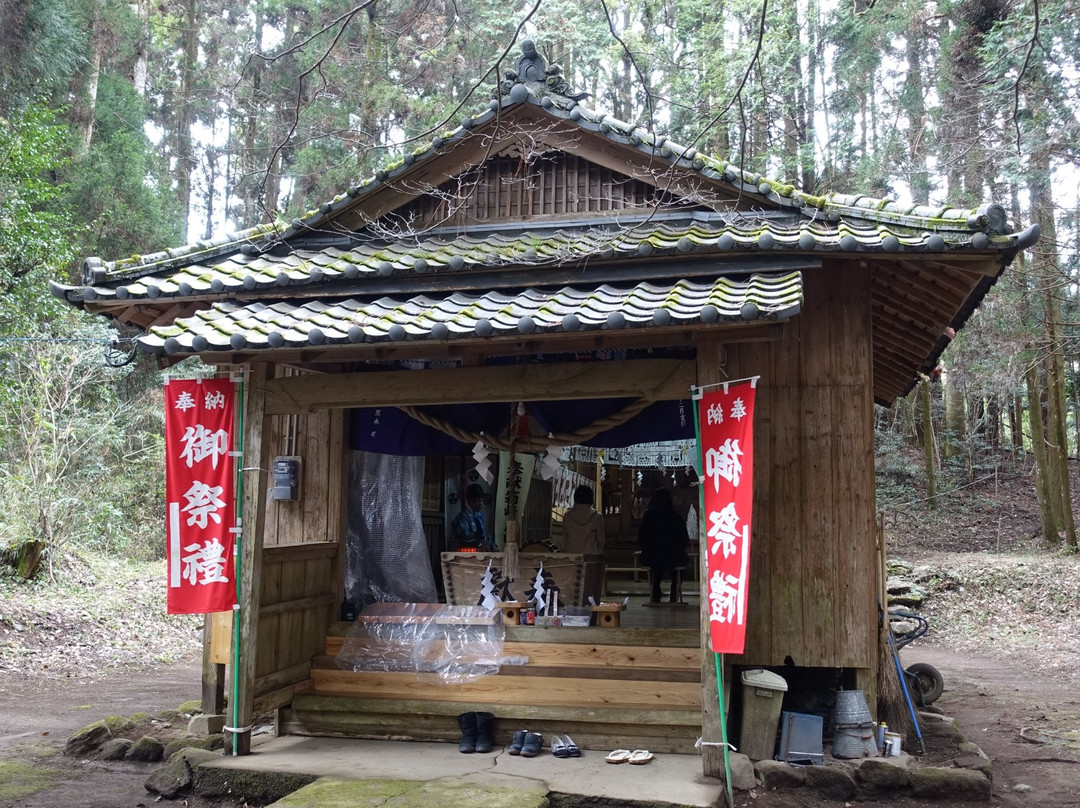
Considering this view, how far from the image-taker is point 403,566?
34.3ft

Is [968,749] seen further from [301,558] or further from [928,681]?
[301,558]

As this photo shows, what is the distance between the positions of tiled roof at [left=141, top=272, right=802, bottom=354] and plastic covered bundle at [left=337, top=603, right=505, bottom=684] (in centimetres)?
330

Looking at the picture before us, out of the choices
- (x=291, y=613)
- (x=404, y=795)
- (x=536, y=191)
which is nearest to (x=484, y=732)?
A: (x=404, y=795)

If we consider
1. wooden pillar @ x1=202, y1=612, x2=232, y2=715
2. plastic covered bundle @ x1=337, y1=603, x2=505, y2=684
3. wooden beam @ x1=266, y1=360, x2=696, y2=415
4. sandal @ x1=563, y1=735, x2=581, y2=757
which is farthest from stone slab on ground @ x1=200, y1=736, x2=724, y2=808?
wooden beam @ x1=266, y1=360, x2=696, y2=415

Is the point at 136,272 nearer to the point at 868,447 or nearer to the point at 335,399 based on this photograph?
the point at 335,399

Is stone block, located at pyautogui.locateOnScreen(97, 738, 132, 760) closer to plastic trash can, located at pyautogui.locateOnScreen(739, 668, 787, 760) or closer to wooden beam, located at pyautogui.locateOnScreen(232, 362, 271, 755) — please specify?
wooden beam, located at pyautogui.locateOnScreen(232, 362, 271, 755)

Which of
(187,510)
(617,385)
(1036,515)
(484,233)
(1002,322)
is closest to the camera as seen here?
(617,385)

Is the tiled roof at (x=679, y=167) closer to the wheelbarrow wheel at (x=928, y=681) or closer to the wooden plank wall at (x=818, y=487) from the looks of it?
the wooden plank wall at (x=818, y=487)

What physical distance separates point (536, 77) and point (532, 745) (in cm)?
681

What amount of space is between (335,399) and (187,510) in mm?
1649

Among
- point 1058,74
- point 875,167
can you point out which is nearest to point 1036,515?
point 875,167

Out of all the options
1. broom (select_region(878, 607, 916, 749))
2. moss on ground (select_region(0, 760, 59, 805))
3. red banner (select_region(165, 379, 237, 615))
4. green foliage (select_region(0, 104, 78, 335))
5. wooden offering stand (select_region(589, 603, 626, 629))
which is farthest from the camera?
green foliage (select_region(0, 104, 78, 335))

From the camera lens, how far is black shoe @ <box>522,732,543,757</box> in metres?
8.14

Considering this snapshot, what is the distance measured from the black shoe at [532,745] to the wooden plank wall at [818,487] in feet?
6.54
